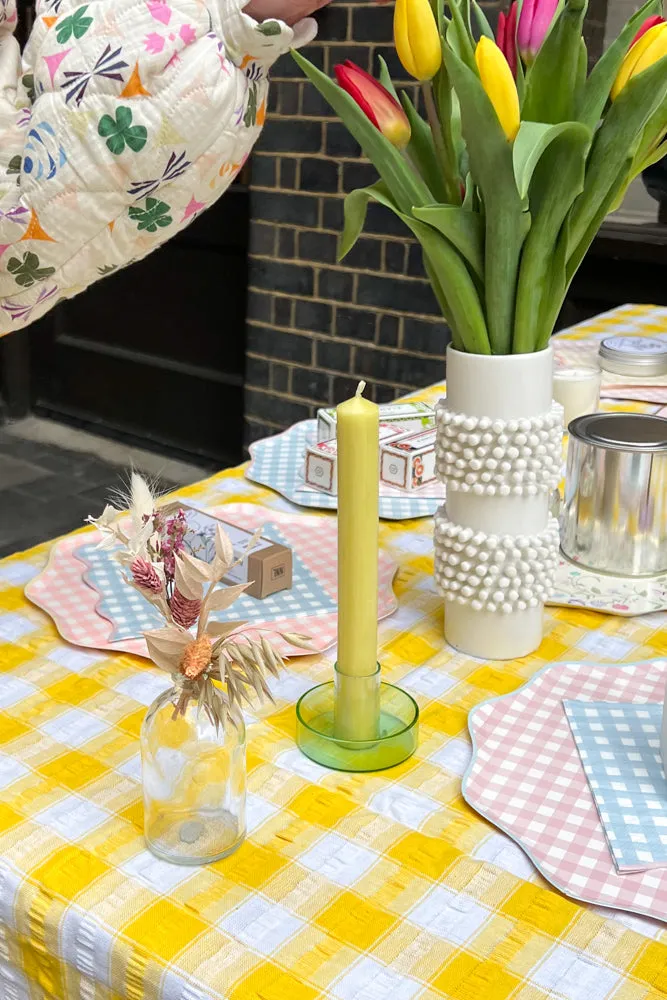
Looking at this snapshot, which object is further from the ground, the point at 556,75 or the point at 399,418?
the point at 556,75

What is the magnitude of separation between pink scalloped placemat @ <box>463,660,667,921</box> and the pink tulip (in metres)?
0.45

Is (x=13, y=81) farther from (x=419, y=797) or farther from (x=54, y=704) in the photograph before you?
(x=419, y=797)

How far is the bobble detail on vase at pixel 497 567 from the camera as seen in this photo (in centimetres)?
81

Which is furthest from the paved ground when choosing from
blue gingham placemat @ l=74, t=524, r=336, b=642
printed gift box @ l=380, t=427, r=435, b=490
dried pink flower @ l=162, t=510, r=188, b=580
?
dried pink flower @ l=162, t=510, r=188, b=580

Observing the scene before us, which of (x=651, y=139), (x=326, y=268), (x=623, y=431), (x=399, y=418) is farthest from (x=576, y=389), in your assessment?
(x=326, y=268)

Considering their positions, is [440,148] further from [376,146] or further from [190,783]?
[190,783]

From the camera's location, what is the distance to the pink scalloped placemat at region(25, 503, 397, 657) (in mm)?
854

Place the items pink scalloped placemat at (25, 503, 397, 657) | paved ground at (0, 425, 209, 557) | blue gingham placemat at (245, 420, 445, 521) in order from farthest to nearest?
paved ground at (0, 425, 209, 557) < blue gingham placemat at (245, 420, 445, 521) < pink scalloped placemat at (25, 503, 397, 657)

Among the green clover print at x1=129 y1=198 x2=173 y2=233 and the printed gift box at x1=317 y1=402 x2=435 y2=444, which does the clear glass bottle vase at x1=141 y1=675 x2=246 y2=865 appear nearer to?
the green clover print at x1=129 y1=198 x2=173 y2=233

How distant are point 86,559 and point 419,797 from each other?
1.46ft

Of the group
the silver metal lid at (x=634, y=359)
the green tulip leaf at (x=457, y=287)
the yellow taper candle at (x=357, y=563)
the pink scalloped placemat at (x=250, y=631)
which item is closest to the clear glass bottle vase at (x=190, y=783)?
the yellow taper candle at (x=357, y=563)

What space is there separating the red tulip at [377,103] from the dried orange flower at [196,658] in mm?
400

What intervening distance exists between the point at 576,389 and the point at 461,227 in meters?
0.59

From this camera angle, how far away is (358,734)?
0.72 meters
